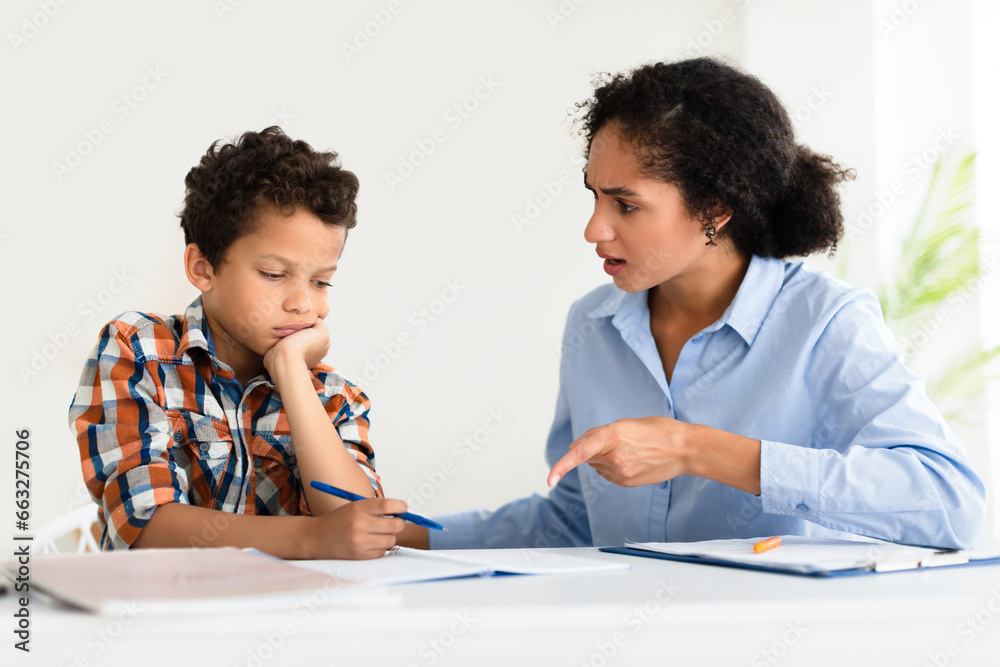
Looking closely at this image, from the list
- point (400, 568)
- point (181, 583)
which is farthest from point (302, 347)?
point (181, 583)

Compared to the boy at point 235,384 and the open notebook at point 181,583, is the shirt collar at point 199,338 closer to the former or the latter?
the boy at point 235,384

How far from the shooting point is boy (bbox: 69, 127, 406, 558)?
106 cm

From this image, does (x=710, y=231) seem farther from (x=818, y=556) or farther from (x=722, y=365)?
(x=818, y=556)

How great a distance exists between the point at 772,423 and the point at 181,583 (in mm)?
972

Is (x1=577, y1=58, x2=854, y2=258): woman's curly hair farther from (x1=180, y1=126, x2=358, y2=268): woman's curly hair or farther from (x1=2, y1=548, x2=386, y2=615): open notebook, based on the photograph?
(x1=2, y1=548, x2=386, y2=615): open notebook

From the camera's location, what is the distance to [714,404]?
1381 millimetres

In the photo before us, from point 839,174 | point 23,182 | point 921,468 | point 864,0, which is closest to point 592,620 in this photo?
point 921,468

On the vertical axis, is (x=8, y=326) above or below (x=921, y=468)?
above

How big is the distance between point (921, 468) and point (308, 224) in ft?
3.09

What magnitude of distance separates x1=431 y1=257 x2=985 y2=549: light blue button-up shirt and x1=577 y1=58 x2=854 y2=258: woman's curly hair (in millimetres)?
87

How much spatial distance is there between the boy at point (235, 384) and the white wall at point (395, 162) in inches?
66.2

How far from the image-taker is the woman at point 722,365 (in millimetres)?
1083

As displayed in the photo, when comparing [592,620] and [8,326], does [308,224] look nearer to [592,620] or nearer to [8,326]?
[592,620]

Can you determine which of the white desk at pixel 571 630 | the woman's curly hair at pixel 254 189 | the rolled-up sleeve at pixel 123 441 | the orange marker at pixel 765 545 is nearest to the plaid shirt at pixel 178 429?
the rolled-up sleeve at pixel 123 441
